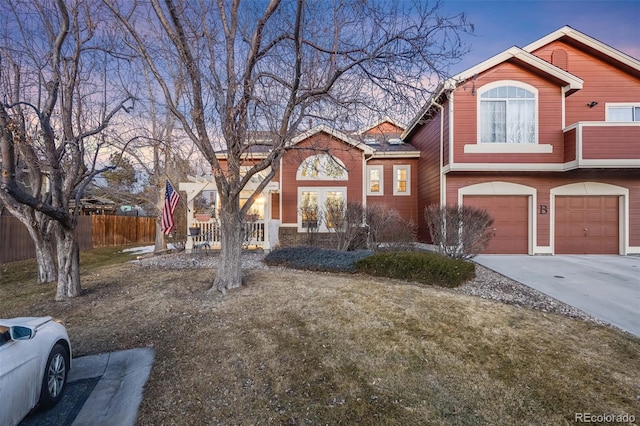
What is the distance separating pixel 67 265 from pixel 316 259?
17.7 ft

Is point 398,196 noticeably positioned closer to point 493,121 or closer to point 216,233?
point 493,121

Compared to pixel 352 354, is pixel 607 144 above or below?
above

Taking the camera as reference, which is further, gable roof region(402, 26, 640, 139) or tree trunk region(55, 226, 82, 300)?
gable roof region(402, 26, 640, 139)

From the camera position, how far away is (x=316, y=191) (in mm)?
14688

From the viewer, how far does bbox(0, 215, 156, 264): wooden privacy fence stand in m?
11.9

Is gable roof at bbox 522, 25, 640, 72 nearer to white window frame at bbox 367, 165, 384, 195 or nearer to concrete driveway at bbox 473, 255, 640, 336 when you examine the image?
concrete driveway at bbox 473, 255, 640, 336

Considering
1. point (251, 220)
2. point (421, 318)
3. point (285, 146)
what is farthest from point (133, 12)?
point (421, 318)

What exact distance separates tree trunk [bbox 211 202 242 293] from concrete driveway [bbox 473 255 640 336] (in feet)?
20.9

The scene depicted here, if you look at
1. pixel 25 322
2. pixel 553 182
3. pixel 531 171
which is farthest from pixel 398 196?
pixel 25 322

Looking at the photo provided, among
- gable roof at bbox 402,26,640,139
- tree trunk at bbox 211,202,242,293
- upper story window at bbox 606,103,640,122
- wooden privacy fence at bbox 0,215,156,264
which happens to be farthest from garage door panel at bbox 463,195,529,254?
wooden privacy fence at bbox 0,215,156,264

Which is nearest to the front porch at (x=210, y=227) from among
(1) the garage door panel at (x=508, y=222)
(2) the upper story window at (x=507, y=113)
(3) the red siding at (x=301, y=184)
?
(3) the red siding at (x=301, y=184)

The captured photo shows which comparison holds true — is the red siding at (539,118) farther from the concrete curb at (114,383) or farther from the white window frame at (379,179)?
the concrete curb at (114,383)

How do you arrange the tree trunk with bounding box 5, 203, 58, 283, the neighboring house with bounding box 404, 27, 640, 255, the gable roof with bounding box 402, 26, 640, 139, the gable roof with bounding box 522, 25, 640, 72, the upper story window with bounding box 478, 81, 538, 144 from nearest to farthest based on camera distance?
the tree trunk with bounding box 5, 203, 58, 283
the gable roof with bounding box 402, 26, 640, 139
the neighboring house with bounding box 404, 27, 640, 255
the upper story window with bounding box 478, 81, 538, 144
the gable roof with bounding box 522, 25, 640, 72

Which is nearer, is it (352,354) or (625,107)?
(352,354)
